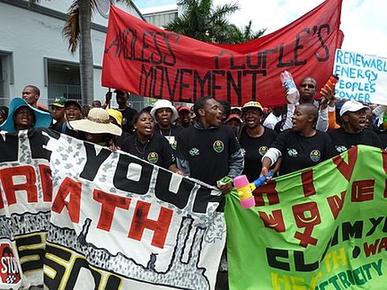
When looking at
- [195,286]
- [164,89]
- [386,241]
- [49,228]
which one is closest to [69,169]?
[49,228]

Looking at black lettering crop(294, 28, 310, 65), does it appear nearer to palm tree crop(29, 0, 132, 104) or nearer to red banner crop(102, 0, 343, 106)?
red banner crop(102, 0, 343, 106)

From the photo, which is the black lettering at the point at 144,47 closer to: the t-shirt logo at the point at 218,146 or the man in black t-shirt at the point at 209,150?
the man in black t-shirt at the point at 209,150

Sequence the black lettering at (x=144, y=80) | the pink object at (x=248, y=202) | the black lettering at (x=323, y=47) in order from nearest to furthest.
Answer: the pink object at (x=248, y=202), the black lettering at (x=323, y=47), the black lettering at (x=144, y=80)

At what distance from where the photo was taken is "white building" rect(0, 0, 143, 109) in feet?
57.3

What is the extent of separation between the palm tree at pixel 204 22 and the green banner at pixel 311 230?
2591cm

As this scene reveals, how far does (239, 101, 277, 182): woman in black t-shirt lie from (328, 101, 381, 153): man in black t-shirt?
0.61 meters

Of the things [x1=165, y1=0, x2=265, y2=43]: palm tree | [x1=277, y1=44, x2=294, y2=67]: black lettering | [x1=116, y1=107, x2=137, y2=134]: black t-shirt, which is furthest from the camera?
[x1=165, y1=0, x2=265, y2=43]: palm tree

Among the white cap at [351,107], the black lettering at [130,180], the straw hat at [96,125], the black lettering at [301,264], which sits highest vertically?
the white cap at [351,107]

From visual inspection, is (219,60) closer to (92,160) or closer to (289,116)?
(289,116)

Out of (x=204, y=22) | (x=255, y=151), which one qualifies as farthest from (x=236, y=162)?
(x=204, y=22)

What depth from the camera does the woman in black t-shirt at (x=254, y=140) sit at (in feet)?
15.2

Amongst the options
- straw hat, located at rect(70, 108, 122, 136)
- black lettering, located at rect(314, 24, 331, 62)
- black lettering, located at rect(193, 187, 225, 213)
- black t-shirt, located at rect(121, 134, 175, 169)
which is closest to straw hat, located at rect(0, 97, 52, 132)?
straw hat, located at rect(70, 108, 122, 136)

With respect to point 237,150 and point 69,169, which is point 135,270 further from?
point 237,150

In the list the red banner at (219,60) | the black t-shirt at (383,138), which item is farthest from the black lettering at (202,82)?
the black t-shirt at (383,138)
